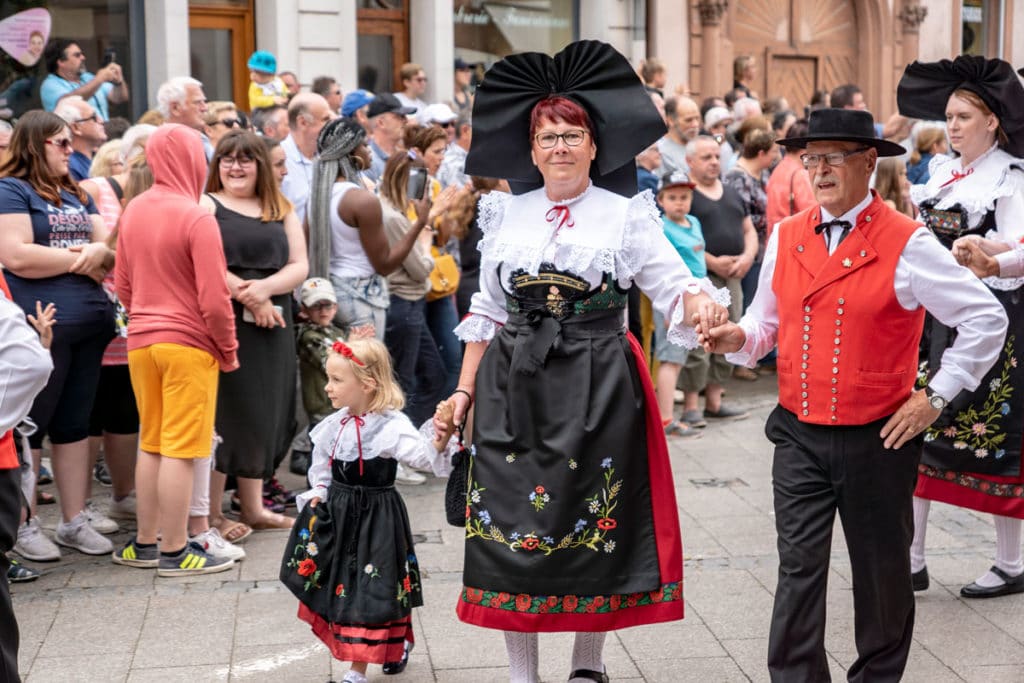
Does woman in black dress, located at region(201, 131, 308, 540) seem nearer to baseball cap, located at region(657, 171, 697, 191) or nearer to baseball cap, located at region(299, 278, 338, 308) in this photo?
baseball cap, located at region(299, 278, 338, 308)

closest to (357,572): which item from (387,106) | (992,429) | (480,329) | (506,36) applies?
(480,329)

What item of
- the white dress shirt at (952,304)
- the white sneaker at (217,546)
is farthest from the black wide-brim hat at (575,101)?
the white sneaker at (217,546)

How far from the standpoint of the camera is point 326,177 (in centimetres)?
756

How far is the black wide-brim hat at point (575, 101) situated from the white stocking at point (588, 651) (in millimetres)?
1487

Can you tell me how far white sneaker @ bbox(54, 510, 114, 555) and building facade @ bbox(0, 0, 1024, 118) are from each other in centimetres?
657

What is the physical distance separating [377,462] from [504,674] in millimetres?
892

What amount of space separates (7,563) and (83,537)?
2.86 metres

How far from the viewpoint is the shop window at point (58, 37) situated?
12.4 metres

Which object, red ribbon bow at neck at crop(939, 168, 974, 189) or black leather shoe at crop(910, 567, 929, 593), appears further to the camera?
black leather shoe at crop(910, 567, 929, 593)

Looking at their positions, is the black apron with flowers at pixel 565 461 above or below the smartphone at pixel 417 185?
below

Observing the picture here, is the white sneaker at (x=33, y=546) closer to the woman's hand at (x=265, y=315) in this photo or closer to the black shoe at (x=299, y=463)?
the woman's hand at (x=265, y=315)

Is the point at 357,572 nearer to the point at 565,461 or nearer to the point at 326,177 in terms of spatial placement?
the point at 565,461

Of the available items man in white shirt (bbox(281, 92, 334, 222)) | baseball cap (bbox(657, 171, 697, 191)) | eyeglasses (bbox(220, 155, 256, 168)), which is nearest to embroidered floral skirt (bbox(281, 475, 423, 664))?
eyeglasses (bbox(220, 155, 256, 168))

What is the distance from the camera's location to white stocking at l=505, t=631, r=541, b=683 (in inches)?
183
